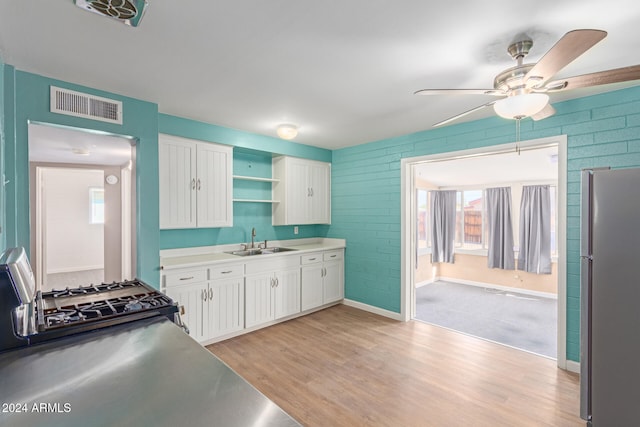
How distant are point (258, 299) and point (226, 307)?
42 centimetres

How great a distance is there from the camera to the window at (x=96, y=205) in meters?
7.55

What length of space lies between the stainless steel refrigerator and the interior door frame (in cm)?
104

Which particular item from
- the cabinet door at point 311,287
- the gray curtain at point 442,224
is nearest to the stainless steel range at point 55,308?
the cabinet door at point 311,287

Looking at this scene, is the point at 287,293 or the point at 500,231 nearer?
the point at 287,293

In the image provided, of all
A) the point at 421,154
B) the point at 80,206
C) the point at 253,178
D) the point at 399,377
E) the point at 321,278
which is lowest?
the point at 399,377

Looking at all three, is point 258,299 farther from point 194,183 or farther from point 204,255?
point 194,183

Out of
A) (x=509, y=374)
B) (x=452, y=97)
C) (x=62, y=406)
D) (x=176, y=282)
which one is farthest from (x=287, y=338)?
(x=452, y=97)

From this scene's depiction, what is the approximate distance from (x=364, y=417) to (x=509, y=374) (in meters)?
1.50

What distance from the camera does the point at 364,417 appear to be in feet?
6.97

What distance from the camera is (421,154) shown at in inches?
151

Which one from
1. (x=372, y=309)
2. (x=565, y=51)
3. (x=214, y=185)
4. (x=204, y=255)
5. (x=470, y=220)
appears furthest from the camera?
(x=470, y=220)

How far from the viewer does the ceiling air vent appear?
7.55 feet

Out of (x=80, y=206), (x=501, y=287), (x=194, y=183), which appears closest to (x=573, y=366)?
(x=501, y=287)

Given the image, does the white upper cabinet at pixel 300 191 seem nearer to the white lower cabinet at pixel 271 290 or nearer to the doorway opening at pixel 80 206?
the white lower cabinet at pixel 271 290
